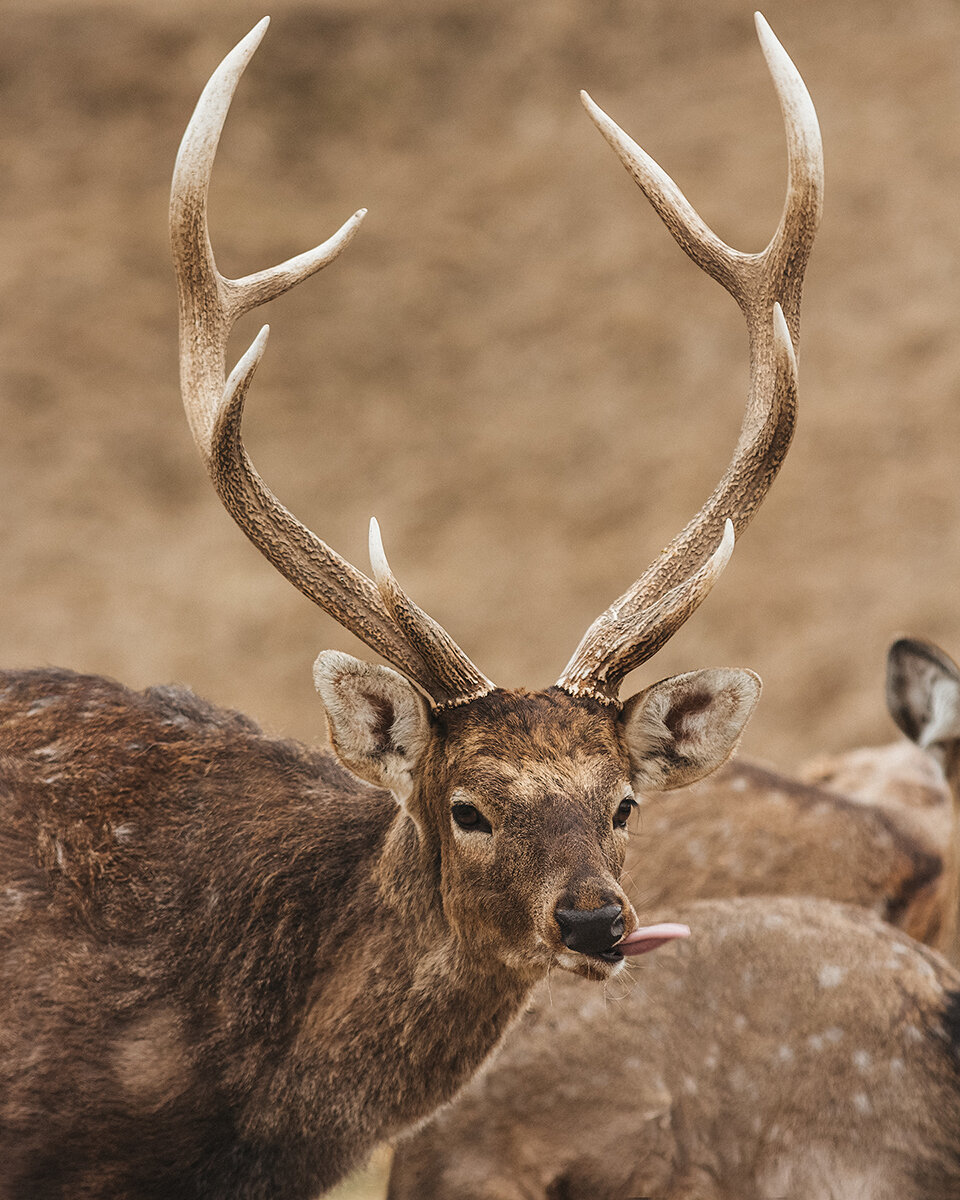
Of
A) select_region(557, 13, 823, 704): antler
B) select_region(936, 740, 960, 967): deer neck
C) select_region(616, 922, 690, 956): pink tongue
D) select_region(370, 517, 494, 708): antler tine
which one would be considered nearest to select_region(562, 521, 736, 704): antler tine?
select_region(557, 13, 823, 704): antler

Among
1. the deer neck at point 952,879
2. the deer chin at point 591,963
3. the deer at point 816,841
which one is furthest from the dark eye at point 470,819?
the deer neck at point 952,879

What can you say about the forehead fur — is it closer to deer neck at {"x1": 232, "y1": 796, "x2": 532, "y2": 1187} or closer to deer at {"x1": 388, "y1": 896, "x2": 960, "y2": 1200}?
deer neck at {"x1": 232, "y1": 796, "x2": 532, "y2": 1187}

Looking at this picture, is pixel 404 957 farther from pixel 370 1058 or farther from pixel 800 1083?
pixel 800 1083

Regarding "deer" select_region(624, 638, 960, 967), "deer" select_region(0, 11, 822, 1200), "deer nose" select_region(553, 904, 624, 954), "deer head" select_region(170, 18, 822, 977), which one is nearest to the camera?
"deer nose" select_region(553, 904, 624, 954)

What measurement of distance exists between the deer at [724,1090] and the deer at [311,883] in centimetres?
58

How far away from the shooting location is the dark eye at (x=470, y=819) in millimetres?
3342

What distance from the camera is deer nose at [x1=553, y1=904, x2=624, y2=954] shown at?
3.10 metres

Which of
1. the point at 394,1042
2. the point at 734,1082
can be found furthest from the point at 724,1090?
the point at 394,1042

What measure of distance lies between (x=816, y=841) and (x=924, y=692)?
0.73 m

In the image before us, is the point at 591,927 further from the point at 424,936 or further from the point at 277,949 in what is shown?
the point at 277,949

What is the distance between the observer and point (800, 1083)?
416 cm

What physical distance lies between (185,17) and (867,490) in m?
7.92

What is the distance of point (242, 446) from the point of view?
3791 millimetres

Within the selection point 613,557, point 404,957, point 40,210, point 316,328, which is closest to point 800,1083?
point 404,957
